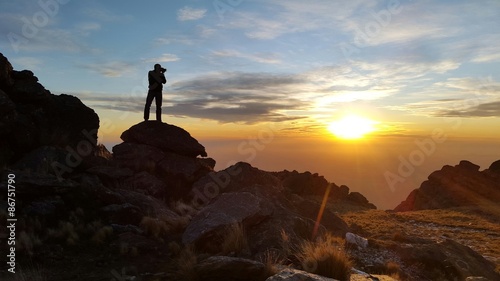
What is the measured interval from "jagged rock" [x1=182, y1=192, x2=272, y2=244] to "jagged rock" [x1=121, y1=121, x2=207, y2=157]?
9290 mm

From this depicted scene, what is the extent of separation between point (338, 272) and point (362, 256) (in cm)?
542

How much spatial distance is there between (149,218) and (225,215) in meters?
3.16

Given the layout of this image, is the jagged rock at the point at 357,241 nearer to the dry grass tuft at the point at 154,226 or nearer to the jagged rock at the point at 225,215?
the jagged rock at the point at 225,215

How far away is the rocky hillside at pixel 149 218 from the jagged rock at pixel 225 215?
5 cm

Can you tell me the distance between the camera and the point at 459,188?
159 feet

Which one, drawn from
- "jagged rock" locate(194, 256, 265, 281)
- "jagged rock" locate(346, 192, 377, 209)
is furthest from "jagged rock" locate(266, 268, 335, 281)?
"jagged rock" locate(346, 192, 377, 209)

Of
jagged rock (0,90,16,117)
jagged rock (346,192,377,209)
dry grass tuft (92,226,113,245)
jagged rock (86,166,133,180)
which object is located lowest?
jagged rock (346,192,377,209)

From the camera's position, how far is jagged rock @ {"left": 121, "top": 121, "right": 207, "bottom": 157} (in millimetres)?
22594

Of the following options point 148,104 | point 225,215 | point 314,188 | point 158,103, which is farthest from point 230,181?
point 314,188

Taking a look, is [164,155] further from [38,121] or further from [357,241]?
[357,241]

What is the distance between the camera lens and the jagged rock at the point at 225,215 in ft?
40.6

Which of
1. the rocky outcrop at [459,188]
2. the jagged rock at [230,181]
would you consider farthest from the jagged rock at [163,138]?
the rocky outcrop at [459,188]

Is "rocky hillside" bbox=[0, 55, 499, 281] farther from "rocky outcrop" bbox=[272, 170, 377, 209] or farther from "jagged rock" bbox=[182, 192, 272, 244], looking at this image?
"rocky outcrop" bbox=[272, 170, 377, 209]

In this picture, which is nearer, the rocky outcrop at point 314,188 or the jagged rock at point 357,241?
the jagged rock at point 357,241
